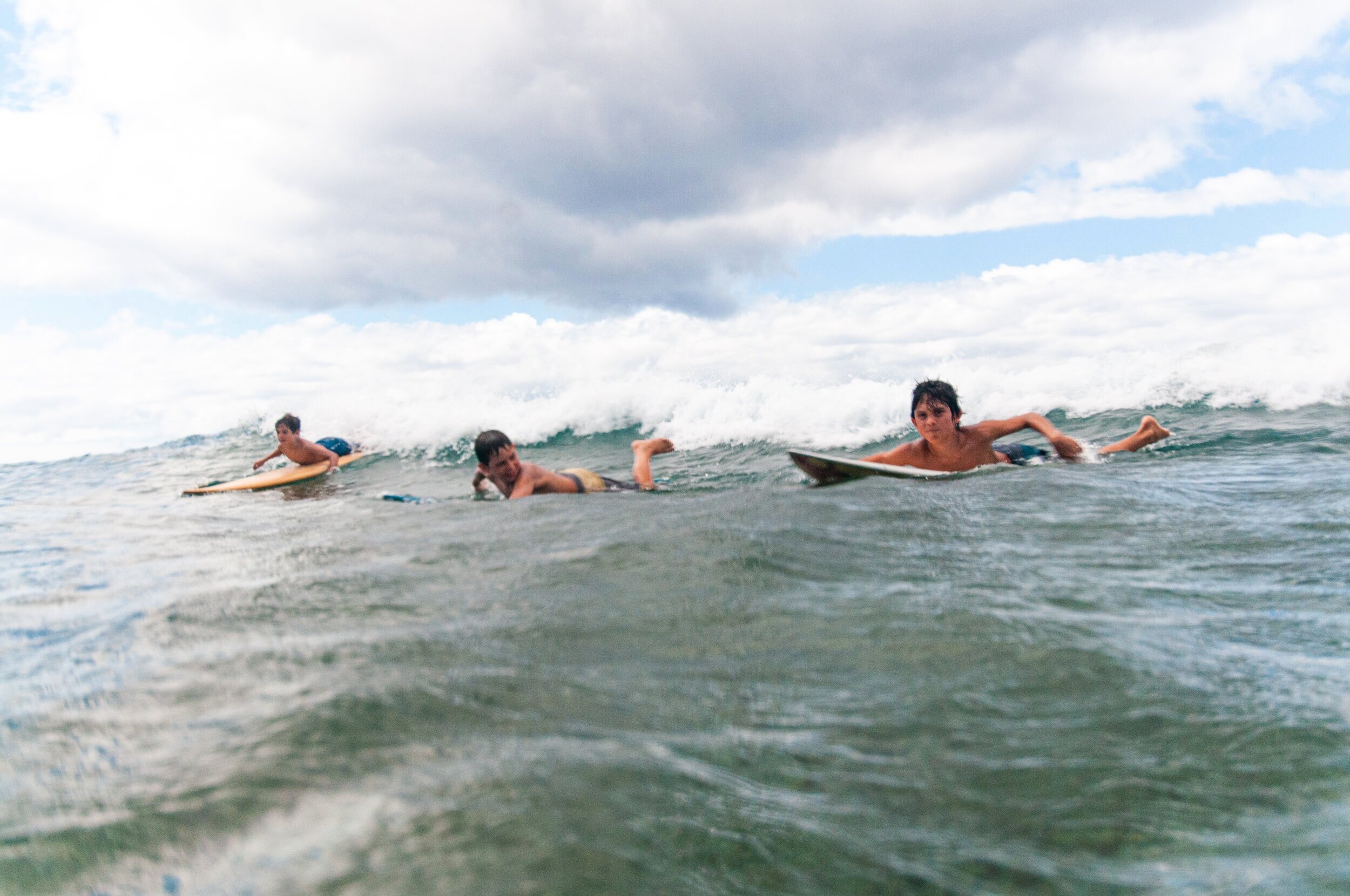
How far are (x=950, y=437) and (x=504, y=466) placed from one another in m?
4.55

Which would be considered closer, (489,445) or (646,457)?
(489,445)

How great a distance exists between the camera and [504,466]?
7.11m

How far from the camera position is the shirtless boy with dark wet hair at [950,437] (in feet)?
Answer: 23.3

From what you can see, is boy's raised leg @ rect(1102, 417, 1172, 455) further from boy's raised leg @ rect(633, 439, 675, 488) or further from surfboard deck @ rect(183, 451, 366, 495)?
surfboard deck @ rect(183, 451, 366, 495)

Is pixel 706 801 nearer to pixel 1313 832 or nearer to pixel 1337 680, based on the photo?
pixel 1313 832

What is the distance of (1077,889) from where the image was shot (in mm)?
1422

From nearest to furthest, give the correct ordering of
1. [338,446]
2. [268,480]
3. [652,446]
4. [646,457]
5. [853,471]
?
1. [853,471]
2. [646,457]
3. [652,446]
4. [268,480]
5. [338,446]

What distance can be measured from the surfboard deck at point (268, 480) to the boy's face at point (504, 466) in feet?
17.7

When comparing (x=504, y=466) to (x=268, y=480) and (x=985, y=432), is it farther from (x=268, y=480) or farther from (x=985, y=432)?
(x=268, y=480)

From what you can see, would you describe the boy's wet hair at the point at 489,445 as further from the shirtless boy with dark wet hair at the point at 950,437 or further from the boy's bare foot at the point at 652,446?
the shirtless boy with dark wet hair at the point at 950,437

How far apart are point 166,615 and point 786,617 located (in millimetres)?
2954

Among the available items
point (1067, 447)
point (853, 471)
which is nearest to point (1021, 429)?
point (1067, 447)

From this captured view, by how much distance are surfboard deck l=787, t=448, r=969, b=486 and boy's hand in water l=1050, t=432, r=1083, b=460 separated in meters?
1.18

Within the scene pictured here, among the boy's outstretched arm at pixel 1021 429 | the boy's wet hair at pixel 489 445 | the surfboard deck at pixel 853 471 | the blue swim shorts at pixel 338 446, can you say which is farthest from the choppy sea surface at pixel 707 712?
the blue swim shorts at pixel 338 446
